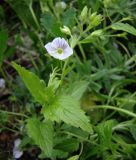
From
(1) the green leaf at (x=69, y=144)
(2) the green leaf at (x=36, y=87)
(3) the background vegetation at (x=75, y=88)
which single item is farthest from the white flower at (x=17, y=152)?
(2) the green leaf at (x=36, y=87)

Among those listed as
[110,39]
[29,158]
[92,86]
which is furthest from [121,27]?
[29,158]

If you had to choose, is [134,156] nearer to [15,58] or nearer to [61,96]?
[61,96]

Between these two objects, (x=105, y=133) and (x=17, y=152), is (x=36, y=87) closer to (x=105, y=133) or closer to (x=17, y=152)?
(x=105, y=133)

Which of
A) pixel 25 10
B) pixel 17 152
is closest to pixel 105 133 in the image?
pixel 17 152

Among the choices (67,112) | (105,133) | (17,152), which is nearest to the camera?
(67,112)

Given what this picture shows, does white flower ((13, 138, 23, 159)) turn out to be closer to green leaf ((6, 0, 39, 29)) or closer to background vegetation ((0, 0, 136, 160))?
background vegetation ((0, 0, 136, 160))

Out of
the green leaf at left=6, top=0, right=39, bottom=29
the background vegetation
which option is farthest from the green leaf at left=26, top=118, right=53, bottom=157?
the green leaf at left=6, top=0, right=39, bottom=29
